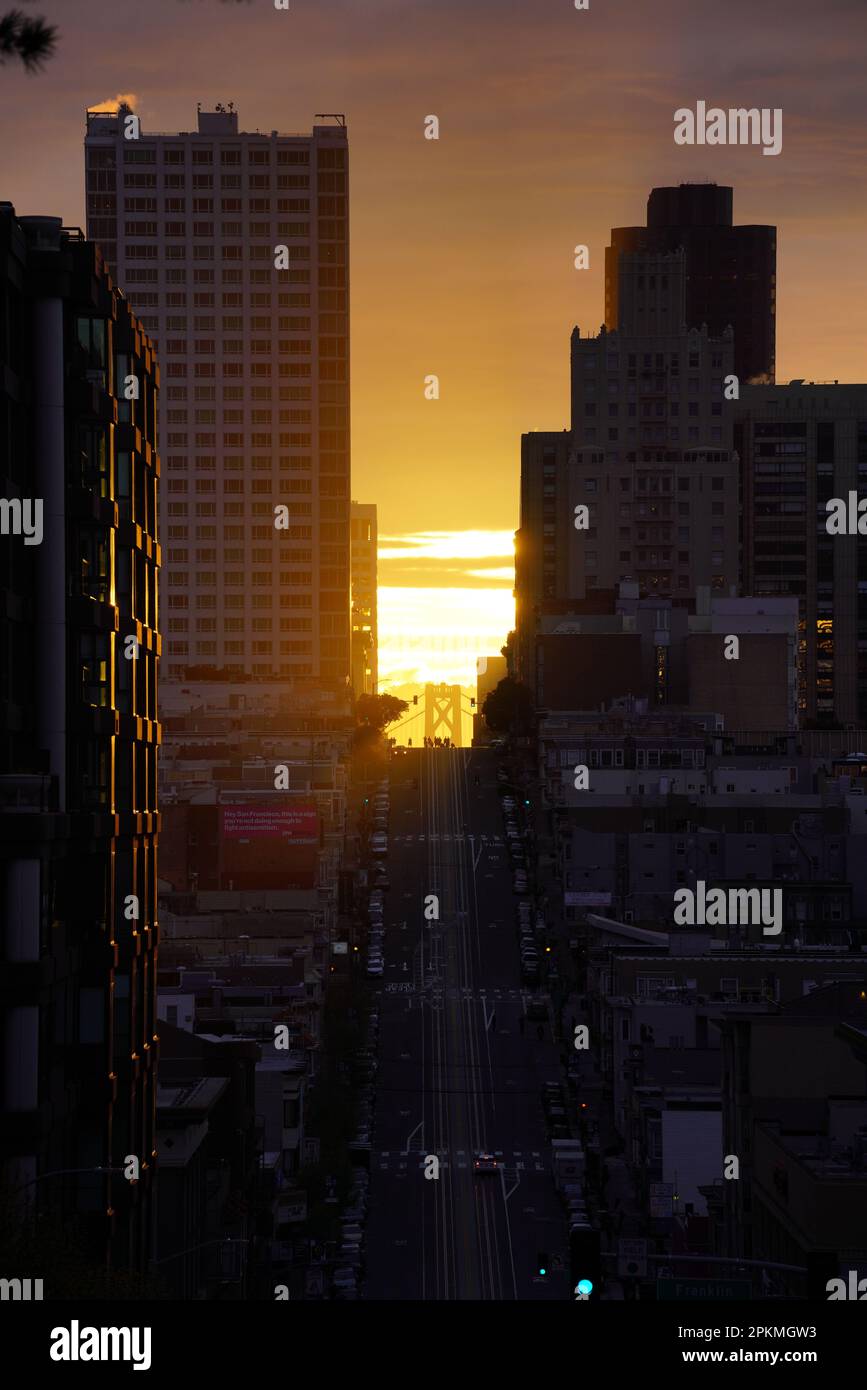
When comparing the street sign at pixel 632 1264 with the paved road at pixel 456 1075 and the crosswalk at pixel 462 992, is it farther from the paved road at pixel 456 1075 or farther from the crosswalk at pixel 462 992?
the crosswalk at pixel 462 992

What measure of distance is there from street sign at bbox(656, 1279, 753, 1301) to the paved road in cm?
1992

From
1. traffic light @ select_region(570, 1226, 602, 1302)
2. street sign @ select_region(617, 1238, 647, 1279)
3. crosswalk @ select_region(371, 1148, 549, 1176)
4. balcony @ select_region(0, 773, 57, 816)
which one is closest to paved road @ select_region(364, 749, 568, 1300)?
crosswalk @ select_region(371, 1148, 549, 1176)

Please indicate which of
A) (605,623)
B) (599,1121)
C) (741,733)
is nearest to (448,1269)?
(599,1121)

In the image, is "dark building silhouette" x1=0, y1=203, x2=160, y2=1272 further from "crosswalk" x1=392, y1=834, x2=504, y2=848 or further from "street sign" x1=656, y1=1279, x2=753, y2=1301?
"crosswalk" x1=392, y1=834, x2=504, y2=848

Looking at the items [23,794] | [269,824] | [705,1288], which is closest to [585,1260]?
[705,1288]

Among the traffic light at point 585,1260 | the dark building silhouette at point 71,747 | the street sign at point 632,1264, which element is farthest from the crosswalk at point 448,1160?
the traffic light at point 585,1260

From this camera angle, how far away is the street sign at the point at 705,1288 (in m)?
25.9

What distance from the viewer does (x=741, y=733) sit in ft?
595

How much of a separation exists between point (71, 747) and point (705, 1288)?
62.9ft

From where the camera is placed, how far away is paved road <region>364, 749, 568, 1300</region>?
8425 centimetres

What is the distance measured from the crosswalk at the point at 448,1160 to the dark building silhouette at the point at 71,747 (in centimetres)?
5081

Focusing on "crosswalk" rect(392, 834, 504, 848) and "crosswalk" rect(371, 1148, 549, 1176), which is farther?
"crosswalk" rect(392, 834, 504, 848)

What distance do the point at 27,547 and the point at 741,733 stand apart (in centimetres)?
14146
